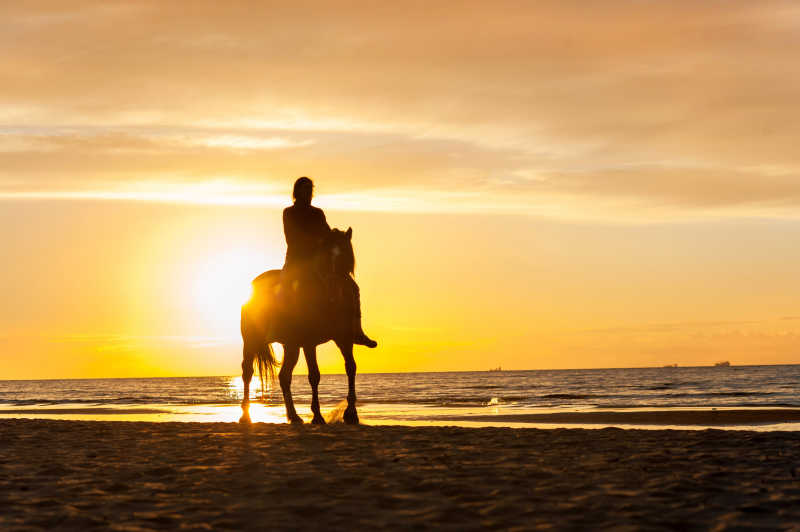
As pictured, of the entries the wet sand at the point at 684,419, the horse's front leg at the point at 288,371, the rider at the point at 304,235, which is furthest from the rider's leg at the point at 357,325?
the wet sand at the point at 684,419

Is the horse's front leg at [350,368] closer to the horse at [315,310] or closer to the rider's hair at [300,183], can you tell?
the horse at [315,310]

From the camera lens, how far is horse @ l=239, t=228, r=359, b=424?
1248 cm

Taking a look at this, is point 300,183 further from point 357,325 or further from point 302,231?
point 357,325

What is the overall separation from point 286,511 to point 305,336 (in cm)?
721

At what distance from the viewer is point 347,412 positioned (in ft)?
44.8

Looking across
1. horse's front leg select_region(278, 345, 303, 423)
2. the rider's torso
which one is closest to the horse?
horse's front leg select_region(278, 345, 303, 423)

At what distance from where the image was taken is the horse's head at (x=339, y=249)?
12.4m

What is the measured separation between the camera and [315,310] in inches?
503

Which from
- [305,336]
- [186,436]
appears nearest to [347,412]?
[305,336]

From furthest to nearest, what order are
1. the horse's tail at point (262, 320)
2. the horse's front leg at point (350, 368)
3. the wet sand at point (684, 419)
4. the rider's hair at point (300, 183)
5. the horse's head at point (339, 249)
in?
the wet sand at point (684, 419)
the horse's tail at point (262, 320)
the rider's hair at point (300, 183)
the horse's front leg at point (350, 368)
the horse's head at point (339, 249)

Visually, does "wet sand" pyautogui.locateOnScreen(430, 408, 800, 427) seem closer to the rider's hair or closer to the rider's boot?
the rider's boot

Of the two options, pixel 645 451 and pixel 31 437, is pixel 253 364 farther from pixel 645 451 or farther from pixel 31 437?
pixel 645 451

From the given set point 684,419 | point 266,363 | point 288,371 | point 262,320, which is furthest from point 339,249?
point 684,419

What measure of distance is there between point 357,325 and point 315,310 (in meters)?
0.74
